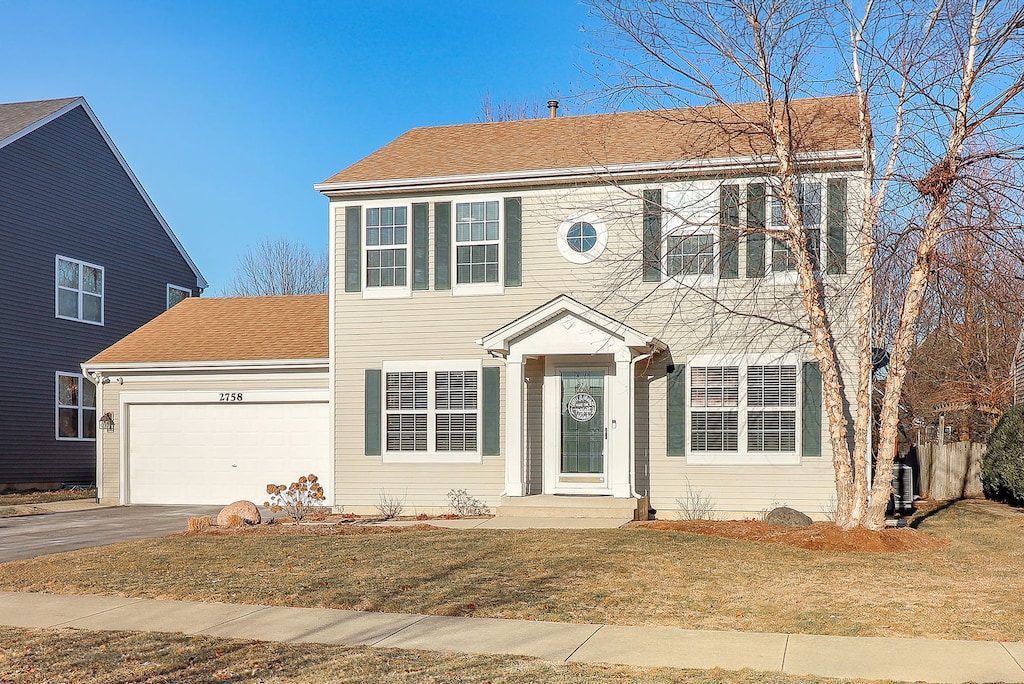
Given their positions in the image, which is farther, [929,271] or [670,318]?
[670,318]

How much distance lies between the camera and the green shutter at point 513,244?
55.6 ft

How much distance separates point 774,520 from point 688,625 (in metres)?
6.68

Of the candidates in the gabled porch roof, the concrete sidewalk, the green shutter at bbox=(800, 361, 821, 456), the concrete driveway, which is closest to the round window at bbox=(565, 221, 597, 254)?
the gabled porch roof

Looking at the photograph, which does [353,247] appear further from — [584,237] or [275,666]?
[275,666]

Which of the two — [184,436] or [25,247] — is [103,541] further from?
[25,247]

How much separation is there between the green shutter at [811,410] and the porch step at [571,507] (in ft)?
8.79

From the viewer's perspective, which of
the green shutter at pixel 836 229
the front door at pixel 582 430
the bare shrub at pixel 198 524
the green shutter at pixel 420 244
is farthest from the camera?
the green shutter at pixel 420 244

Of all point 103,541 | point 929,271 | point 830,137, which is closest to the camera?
point 929,271

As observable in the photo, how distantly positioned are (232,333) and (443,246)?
19.9 ft

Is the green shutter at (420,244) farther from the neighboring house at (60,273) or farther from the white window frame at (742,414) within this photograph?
the neighboring house at (60,273)

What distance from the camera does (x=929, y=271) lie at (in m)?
12.9

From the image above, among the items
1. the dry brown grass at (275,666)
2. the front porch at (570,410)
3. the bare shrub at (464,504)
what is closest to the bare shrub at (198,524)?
the bare shrub at (464,504)

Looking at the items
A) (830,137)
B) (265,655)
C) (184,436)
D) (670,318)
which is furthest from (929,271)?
(184,436)

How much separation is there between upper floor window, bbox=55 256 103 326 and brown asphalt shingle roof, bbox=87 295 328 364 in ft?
14.6
